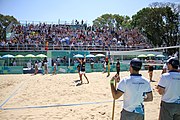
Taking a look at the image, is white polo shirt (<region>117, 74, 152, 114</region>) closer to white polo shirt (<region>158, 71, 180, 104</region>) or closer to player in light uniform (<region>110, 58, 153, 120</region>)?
player in light uniform (<region>110, 58, 153, 120</region>)

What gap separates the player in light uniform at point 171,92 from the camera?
3502 mm

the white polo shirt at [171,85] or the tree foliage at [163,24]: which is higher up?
the tree foliage at [163,24]

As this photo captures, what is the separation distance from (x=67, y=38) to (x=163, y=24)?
23.3 metres

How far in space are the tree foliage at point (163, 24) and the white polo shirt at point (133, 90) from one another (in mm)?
43115

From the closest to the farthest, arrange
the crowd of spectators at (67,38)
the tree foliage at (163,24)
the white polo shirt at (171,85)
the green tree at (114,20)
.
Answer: the white polo shirt at (171,85) → the crowd of spectators at (67,38) → the tree foliage at (163,24) → the green tree at (114,20)

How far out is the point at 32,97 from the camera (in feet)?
29.1

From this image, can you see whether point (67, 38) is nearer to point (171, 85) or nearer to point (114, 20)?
point (171, 85)

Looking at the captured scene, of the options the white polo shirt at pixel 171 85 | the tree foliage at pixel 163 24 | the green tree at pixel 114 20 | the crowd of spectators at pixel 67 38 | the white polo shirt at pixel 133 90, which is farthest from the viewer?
the green tree at pixel 114 20

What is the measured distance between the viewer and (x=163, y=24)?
44.6m

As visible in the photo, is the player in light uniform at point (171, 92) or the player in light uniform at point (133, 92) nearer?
the player in light uniform at point (133, 92)

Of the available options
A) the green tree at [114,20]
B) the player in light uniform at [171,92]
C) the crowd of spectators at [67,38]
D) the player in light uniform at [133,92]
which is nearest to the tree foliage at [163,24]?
the crowd of spectators at [67,38]

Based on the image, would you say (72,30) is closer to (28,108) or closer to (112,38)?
(112,38)

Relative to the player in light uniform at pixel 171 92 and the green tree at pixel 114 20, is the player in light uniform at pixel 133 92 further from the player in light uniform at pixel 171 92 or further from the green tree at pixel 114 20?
the green tree at pixel 114 20

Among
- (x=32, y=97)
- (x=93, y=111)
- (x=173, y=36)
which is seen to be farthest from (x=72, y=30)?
(x=93, y=111)
